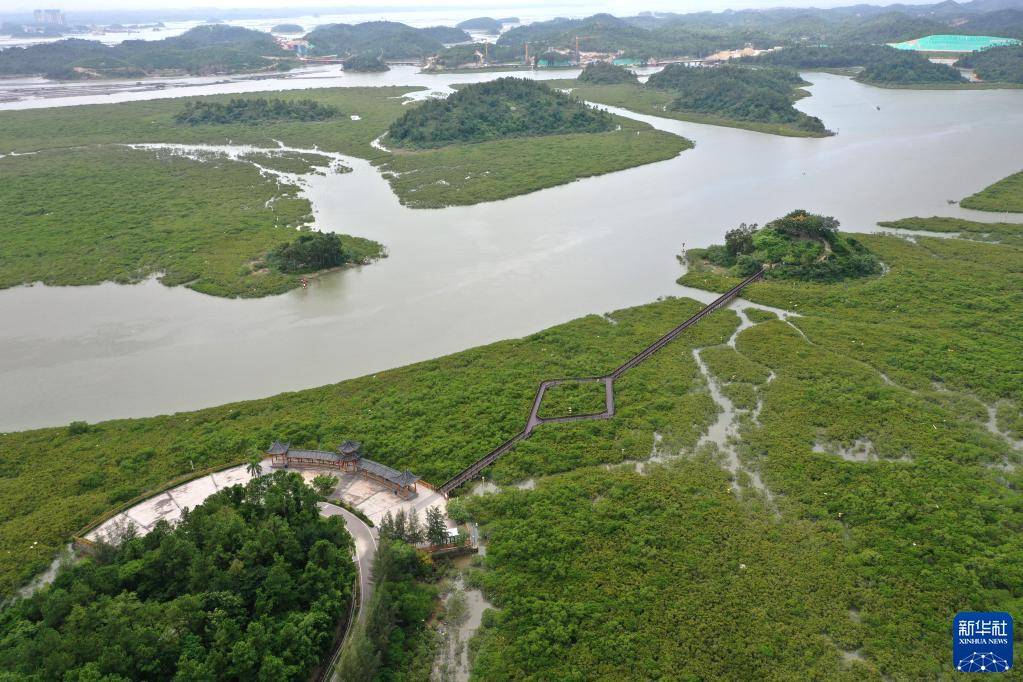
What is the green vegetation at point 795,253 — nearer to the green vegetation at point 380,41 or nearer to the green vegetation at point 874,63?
the green vegetation at point 874,63

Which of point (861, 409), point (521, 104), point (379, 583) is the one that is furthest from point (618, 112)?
point (379, 583)

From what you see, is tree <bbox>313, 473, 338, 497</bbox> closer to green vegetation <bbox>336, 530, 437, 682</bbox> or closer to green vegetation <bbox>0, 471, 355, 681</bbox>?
green vegetation <bbox>0, 471, 355, 681</bbox>

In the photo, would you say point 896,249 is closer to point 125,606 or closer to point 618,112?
point 125,606

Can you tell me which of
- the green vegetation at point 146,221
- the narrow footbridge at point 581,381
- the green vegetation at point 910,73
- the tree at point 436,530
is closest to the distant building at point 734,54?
the green vegetation at point 910,73

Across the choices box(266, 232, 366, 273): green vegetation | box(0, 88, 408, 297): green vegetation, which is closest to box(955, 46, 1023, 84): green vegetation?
box(0, 88, 408, 297): green vegetation

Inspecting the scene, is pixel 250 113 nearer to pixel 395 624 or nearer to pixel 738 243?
pixel 738 243

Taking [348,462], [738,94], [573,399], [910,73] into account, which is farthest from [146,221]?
[910,73]
